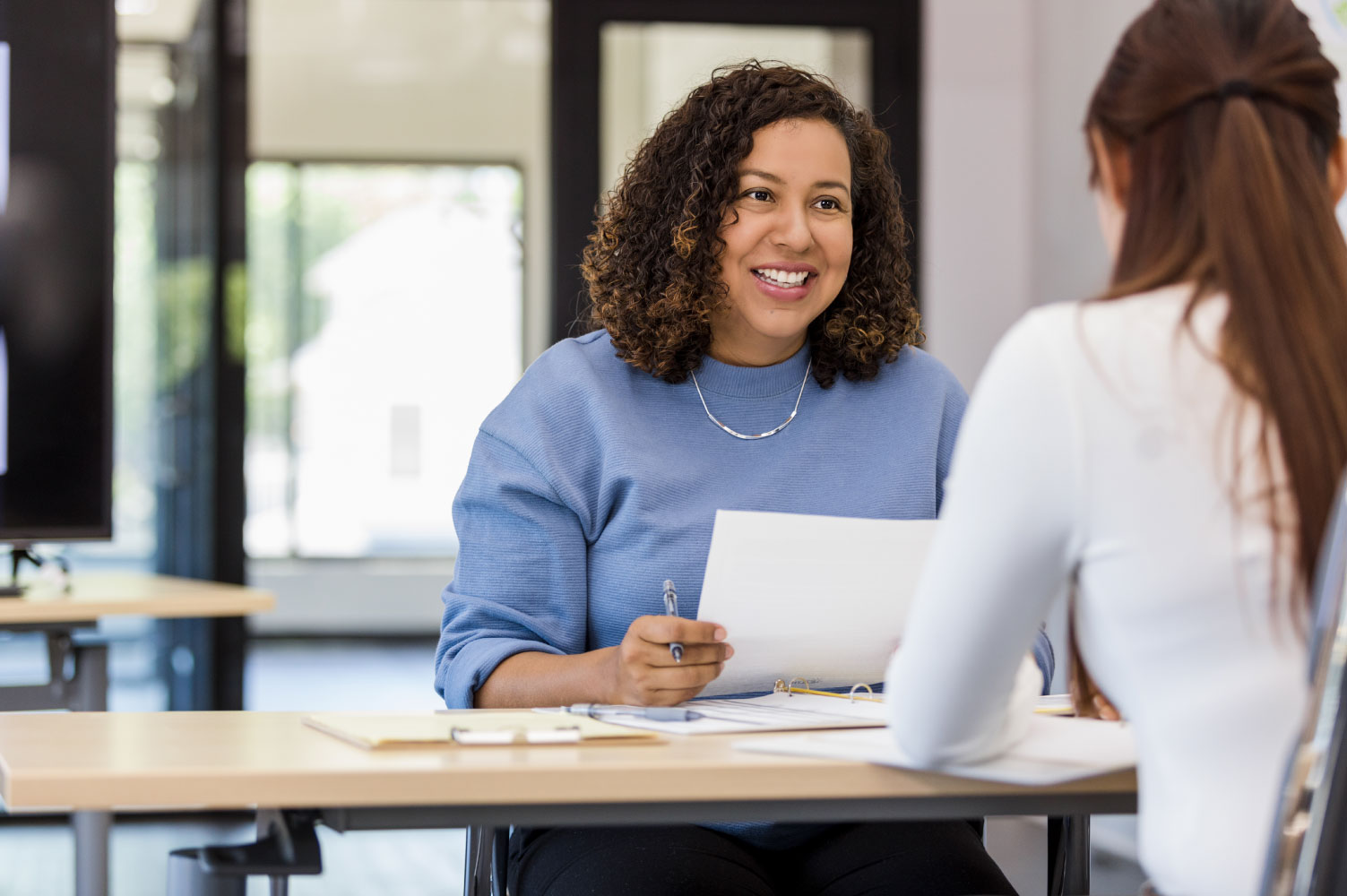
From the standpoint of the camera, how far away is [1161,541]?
825mm

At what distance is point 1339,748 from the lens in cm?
74

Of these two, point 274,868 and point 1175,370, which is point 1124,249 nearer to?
point 1175,370

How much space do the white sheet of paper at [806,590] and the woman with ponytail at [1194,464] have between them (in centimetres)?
39

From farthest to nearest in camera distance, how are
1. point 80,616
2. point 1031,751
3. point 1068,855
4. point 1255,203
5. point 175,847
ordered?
point 175,847, point 80,616, point 1068,855, point 1031,751, point 1255,203

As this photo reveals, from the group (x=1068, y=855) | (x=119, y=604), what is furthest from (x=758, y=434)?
(x=119, y=604)

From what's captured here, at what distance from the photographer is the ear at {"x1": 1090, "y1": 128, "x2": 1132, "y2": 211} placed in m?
0.94

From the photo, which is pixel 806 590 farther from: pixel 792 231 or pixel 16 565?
pixel 16 565

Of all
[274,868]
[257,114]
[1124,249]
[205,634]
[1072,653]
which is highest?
[257,114]

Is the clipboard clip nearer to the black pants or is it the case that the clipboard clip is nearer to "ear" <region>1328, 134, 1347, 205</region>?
the black pants

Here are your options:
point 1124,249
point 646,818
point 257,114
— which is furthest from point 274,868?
point 257,114

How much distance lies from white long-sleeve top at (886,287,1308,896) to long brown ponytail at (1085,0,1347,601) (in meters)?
0.02

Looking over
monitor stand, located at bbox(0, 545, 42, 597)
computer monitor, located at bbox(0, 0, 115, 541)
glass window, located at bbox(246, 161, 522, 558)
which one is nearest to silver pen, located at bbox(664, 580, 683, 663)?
monitor stand, located at bbox(0, 545, 42, 597)

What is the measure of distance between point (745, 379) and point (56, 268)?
1.93 metres

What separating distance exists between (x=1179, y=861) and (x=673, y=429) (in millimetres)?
876
